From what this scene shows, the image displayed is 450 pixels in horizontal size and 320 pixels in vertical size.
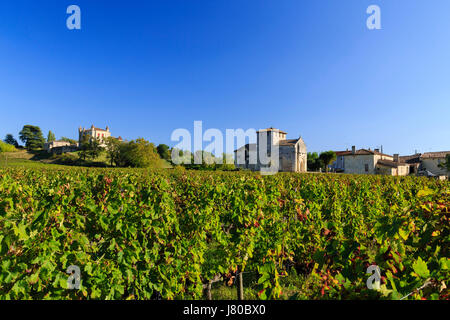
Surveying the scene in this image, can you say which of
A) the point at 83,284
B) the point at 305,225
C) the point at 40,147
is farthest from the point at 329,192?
the point at 40,147

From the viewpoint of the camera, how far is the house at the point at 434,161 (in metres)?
56.4

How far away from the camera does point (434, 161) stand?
58.3m

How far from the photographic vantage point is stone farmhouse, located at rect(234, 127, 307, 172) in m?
52.2

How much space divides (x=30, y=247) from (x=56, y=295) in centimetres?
65

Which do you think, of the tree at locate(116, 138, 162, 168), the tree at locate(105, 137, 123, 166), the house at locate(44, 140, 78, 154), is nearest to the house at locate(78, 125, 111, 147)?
the house at locate(44, 140, 78, 154)

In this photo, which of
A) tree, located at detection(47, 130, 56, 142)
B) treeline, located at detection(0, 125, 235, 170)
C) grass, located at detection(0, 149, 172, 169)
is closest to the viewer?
treeline, located at detection(0, 125, 235, 170)

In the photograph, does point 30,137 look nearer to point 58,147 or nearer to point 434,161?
point 58,147

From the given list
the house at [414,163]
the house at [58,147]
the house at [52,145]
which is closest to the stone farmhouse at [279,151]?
the house at [414,163]

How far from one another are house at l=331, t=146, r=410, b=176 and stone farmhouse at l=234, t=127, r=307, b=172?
43.6 feet

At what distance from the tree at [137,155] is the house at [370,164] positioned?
5379cm

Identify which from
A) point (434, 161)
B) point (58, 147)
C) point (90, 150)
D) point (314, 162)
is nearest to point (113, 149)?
point (90, 150)

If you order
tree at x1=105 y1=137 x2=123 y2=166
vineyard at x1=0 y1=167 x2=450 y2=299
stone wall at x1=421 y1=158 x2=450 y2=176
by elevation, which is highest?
tree at x1=105 y1=137 x2=123 y2=166

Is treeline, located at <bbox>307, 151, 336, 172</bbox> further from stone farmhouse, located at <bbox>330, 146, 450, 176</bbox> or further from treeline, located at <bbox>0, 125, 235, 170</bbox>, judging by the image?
treeline, located at <bbox>0, 125, 235, 170</bbox>
